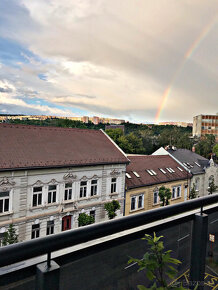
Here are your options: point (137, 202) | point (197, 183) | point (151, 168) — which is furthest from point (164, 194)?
point (197, 183)

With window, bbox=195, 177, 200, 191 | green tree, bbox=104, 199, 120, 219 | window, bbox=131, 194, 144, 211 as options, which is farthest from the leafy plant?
window, bbox=195, 177, 200, 191

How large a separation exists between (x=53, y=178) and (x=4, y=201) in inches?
130

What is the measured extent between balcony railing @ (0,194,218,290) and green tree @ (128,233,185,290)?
0.25ft

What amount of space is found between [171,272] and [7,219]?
1546cm

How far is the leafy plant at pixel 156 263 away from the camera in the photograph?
1.38 metres

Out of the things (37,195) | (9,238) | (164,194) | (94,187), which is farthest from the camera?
(164,194)

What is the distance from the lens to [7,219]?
49.3ft

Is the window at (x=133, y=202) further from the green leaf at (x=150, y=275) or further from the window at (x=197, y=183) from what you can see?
the green leaf at (x=150, y=275)

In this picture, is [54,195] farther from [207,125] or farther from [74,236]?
[207,125]

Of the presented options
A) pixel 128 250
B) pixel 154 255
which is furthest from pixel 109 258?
pixel 154 255

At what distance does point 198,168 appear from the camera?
30.2 metres

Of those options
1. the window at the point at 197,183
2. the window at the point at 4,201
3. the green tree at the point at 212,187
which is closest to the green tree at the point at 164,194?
the window at the point at 197,183

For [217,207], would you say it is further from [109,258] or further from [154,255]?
[109,258]

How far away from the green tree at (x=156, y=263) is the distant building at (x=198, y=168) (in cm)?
2780
